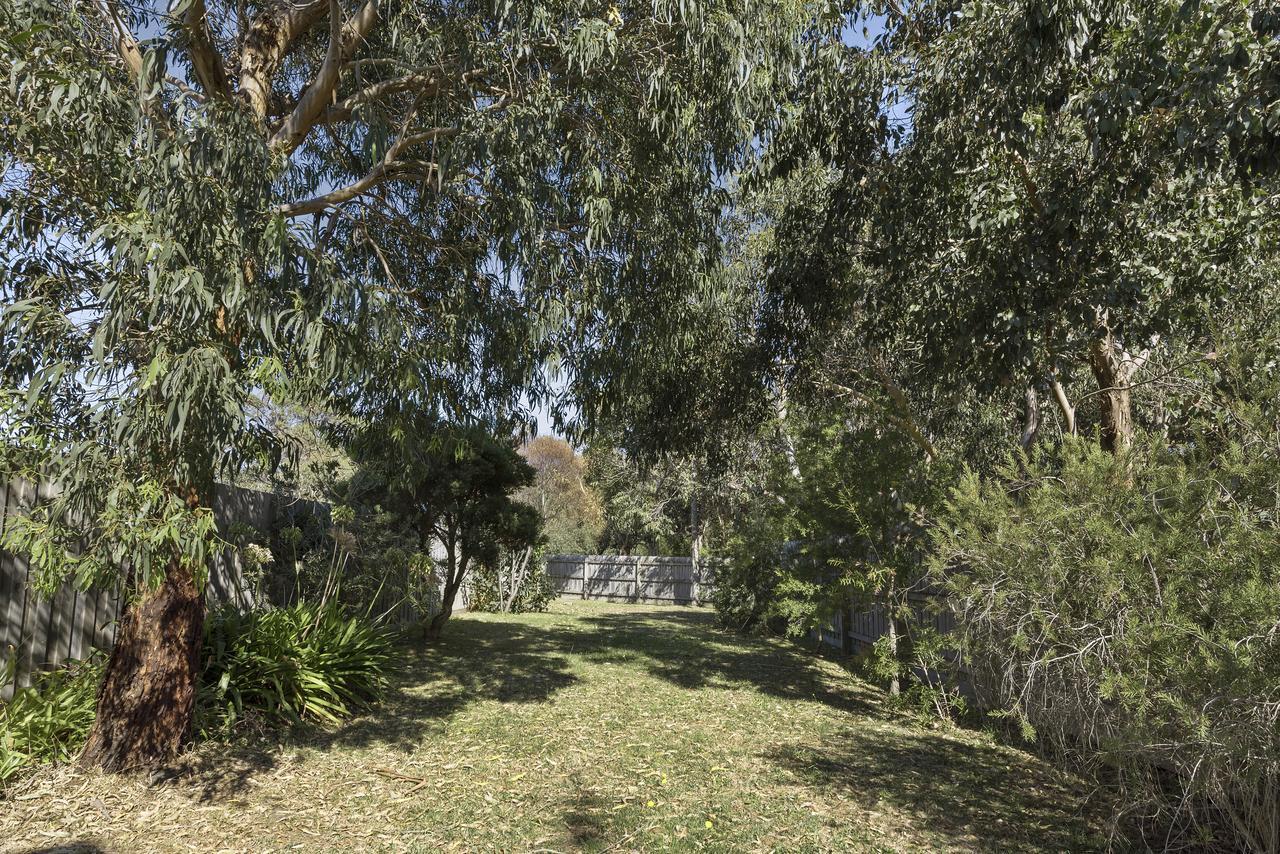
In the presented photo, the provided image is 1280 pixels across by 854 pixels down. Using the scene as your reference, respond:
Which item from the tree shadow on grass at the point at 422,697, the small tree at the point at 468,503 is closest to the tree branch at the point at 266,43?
the small tree at the point at 468,503

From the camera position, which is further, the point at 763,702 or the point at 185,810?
the point at 763,702

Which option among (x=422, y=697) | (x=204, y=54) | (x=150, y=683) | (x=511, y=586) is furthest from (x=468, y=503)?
(x=511, y=586)

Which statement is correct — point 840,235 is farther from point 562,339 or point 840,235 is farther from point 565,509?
point 565,509

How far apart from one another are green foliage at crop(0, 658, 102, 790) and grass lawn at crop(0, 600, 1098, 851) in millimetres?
180

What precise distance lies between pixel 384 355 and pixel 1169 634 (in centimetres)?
480

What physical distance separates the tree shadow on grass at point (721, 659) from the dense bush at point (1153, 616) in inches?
145

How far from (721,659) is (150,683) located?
7.80m

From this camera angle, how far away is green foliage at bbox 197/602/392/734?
6268 mm

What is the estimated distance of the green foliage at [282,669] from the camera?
20.6 ft

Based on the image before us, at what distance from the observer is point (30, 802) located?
4691mm

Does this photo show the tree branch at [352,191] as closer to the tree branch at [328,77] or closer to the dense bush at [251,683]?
the tree branch at [328,77]

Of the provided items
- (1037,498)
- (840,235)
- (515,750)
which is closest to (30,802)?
(515,750)

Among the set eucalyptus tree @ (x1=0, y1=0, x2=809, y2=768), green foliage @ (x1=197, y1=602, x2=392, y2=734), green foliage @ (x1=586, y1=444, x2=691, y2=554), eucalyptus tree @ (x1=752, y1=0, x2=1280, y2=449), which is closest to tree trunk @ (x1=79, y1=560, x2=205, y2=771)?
eucalyptus tree @ (x1=0, y1=0, x2=809, y2=768)

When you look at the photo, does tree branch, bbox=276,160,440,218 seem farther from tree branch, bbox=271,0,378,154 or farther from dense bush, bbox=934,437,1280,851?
dense bush, bbox=934,437,1280,851
